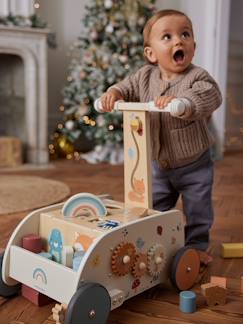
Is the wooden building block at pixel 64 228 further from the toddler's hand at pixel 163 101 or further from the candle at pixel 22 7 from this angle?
the candle at pixel 22 7

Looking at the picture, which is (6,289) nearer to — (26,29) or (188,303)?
(188,303)

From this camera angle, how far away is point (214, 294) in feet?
3.72

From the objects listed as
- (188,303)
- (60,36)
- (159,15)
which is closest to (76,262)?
(188,303)

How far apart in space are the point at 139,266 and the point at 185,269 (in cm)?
16

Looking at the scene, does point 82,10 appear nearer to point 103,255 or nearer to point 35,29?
point 35,29

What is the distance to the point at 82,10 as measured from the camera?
12.3ft

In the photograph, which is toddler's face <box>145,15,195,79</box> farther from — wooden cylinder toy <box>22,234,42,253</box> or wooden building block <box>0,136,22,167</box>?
wooden building block <box>0,136,22,167</box>

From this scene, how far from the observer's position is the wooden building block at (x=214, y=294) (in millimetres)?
1121

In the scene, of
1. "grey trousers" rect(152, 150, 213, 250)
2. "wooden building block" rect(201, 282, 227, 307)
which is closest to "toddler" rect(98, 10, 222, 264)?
"grey trousers" rect(152, 150, 213, 250)

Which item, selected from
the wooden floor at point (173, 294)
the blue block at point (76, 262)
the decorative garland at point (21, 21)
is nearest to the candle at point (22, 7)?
the decorative garland at point (21, 21)

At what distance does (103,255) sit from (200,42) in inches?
116

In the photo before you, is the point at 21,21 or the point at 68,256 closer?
the point at 68,256

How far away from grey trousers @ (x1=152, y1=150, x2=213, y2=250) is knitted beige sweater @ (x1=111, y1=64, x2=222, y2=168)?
0.12 ft

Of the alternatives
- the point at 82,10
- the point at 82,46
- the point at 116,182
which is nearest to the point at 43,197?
the point at 116,182
